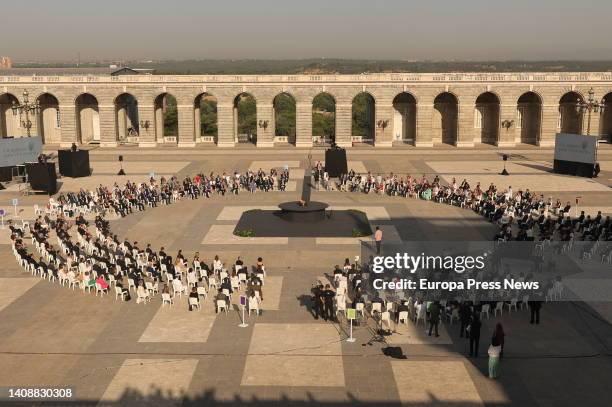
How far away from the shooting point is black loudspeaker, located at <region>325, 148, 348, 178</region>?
47719mm

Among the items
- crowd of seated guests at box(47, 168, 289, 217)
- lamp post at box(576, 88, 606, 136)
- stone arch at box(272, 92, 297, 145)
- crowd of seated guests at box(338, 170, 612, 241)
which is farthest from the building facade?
crowd of seated guests at box(338, 170, 612, 241)

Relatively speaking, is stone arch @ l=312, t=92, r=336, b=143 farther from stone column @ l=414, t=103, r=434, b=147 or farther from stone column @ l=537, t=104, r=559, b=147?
stone column @ l=537, t=104, r=559, b=147

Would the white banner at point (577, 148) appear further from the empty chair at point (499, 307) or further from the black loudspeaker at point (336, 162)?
the empty chair at point (499, 307)

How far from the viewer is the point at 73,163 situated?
49.9 metres

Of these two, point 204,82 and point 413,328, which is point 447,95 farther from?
point 413,328

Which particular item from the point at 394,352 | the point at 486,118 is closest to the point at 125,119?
the point at 486,118

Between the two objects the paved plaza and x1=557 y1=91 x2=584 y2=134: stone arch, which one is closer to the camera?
the paved plaza

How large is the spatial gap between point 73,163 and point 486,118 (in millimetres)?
45229

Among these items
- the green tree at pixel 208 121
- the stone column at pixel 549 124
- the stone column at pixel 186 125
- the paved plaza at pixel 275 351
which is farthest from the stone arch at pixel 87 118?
the stone column at pixel 549 124

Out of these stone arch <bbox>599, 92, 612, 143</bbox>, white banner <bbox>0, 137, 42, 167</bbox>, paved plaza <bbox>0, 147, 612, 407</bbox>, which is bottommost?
paved plaza <bbox>0, 147, 612, 407</bbox>

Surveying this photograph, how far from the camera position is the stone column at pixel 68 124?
227 feet

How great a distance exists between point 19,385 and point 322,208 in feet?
66.3

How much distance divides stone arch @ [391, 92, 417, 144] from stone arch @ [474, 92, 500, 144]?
23.6ft

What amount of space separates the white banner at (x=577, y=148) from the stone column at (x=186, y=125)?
124 feet
